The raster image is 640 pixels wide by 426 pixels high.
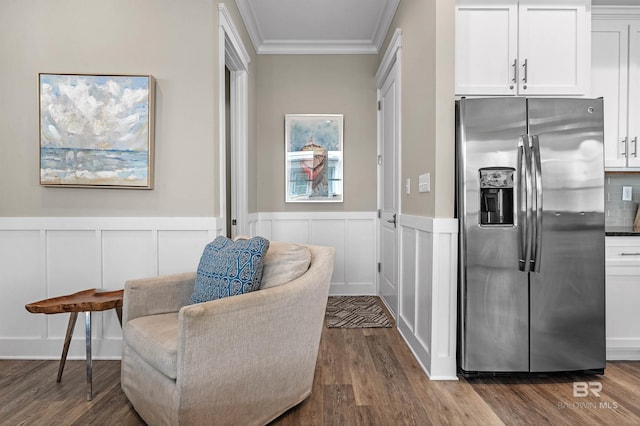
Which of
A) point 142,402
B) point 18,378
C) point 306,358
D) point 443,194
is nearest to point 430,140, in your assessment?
point 443,194

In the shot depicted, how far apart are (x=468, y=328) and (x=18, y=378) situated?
104 inches

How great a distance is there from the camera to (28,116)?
2361 millimetres

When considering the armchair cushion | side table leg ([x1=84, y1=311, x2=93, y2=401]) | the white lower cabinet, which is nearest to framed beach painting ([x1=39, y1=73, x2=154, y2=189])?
side table leg ([x1=84, y1=311, x2=93, y2=401])

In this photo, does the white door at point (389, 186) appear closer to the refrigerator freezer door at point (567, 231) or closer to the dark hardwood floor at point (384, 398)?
the dark hardwood floor at point (384, 398)

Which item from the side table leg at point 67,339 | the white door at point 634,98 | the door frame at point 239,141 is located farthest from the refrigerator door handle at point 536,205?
the side table leg at point 67,339

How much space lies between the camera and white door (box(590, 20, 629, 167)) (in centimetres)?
261

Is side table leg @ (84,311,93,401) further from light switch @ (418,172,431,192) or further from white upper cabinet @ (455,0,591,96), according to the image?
white upper cabinet @ (455,0,591,96)

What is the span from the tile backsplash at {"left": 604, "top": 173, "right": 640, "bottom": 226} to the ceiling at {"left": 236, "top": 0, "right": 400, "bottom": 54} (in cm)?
223

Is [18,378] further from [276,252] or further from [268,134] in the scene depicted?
[268,134]

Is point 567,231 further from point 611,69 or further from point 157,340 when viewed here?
point 157,340

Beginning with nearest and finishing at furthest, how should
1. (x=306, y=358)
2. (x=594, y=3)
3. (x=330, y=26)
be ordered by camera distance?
(x=306, y=358) < (x=594, y=3) < (x=330, y=26)

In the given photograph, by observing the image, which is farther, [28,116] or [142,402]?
[28,116]

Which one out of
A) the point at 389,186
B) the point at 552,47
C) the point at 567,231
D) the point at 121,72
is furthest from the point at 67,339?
the point at 552,47

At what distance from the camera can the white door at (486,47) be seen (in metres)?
2.21
